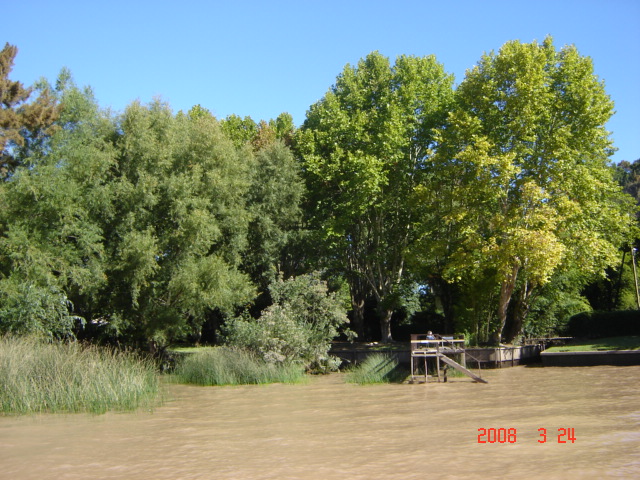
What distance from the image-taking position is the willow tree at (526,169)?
27047 millimetres

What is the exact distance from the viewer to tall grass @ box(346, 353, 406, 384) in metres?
22.5

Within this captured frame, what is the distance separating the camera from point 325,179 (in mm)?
33969

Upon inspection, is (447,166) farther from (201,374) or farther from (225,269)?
(201,374)

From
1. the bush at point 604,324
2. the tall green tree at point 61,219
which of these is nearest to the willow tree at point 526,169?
the bush at point 604,324

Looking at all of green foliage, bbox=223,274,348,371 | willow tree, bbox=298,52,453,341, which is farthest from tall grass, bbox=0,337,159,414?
willow tree, bbox=298,52,453,341

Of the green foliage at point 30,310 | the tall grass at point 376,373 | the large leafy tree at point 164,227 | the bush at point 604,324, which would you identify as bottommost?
the tall grass at point 376,373

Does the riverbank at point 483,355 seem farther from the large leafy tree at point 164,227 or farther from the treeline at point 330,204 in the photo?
the large leafy tree at point 164,227

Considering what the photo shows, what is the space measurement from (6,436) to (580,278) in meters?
29.8

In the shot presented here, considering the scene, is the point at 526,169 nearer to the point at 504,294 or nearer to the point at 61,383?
the point at 504,294

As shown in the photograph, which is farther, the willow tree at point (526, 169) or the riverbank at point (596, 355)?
the willow tree at point (526, 169)

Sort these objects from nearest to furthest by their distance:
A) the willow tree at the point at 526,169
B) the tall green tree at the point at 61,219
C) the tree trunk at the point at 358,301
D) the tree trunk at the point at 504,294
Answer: the tall green tree at the point at 61,219, the willow tree at the point at 526,169, the tree trunk at the point at 504,294, the tree trunk at the point at 358,301

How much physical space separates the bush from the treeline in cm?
131

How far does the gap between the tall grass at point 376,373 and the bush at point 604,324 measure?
51.5ft

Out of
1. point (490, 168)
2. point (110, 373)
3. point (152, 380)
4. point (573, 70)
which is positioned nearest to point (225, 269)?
point (152, 380)
